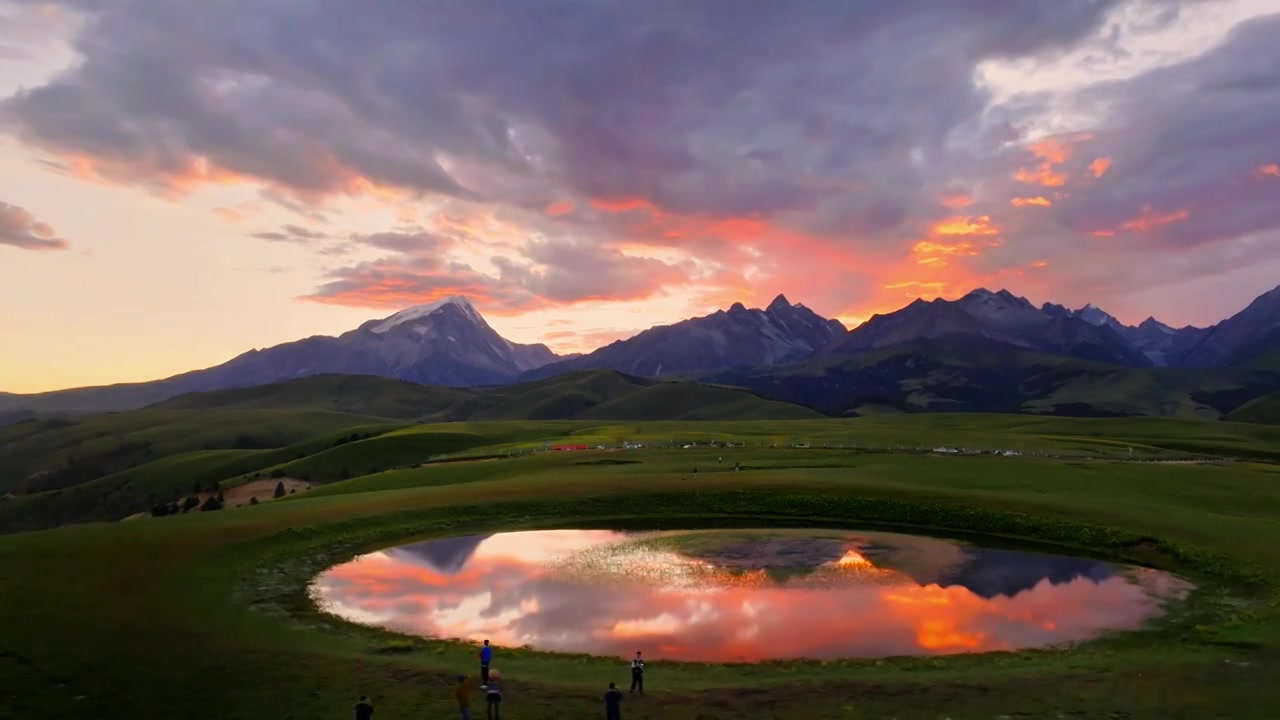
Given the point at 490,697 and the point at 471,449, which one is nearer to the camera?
the point at 490,697

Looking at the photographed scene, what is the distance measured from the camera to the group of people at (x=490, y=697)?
2597 centimetres

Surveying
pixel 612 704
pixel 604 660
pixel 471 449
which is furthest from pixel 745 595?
pixel 471 449

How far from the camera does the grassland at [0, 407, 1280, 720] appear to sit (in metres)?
28.8

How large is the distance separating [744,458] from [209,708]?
302 feet

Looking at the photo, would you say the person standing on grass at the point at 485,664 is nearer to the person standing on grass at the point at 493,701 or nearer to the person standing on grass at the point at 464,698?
the person standing on grass at the point at 493,701

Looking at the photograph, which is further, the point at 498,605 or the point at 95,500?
the point at 95,500

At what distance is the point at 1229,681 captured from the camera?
2986 cm

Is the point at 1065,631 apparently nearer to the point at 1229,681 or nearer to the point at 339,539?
the point at 1229,681

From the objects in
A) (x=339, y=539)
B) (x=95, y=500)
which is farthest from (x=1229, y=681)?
(x=95, y=500)

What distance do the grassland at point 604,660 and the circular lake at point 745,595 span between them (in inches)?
111

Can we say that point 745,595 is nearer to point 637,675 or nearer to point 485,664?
point 637,675

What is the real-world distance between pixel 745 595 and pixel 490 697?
23.2 meters

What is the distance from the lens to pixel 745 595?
153 feet

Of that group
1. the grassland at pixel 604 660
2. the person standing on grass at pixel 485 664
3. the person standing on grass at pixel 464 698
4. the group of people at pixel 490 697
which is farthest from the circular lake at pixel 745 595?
the person standing on grass at pixel 464 698
